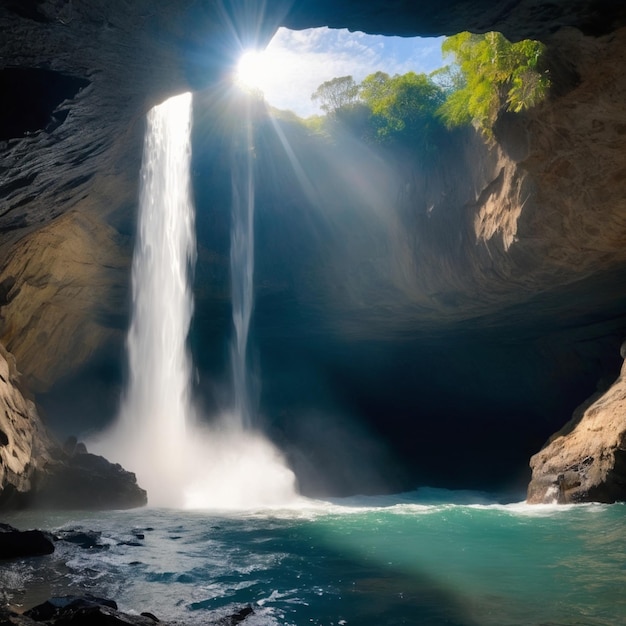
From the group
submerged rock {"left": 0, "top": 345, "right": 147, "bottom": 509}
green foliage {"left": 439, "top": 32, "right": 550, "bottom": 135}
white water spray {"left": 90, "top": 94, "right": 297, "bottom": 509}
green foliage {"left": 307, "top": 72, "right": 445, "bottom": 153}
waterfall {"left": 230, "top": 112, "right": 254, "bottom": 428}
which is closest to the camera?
green foliage {"left": 439, "top": 32, "right": 550, "bottom": 135}

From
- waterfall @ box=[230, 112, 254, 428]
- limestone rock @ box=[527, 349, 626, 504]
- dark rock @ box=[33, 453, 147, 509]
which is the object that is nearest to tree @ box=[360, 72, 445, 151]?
waterfall @ box=[230, 112, 254, 428]

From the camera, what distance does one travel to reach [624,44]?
6.84 m

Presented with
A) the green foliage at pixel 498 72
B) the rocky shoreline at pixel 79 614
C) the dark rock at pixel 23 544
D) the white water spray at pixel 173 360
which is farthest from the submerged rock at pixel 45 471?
the green foliage at pixel 498 72

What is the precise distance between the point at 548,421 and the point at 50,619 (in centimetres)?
1902

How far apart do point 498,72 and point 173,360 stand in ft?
47.0

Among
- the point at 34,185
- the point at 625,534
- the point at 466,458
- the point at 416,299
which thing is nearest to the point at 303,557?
the point at 625,534

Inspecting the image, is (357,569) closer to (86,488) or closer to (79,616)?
(79,616)

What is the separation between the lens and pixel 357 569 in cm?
614

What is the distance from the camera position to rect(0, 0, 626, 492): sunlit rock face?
6.68 meters

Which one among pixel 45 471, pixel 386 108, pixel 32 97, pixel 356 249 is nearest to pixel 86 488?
pixel 45 471

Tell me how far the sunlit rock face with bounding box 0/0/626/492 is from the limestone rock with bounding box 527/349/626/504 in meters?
3.30

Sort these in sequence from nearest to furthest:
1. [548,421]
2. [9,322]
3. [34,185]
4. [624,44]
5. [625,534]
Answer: [624,44]
[625,534]
[34,185]
[9,322]
[548,421]

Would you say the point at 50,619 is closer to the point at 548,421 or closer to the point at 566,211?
the point at 566,211

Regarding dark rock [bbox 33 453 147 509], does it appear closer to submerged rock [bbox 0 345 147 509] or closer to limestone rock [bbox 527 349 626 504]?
submerged rock [bbox 0 345 147 509]
